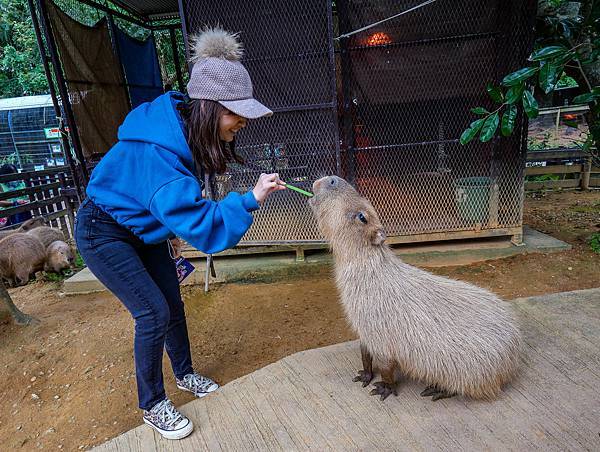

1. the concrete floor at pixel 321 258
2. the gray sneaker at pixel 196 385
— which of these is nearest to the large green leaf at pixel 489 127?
the concrete floor at pixel 321 258

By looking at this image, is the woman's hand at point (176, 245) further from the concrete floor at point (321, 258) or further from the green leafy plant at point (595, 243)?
the green leafy plant at point (595, 243)

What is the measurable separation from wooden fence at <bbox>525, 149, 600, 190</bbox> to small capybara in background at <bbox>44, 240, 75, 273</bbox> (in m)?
7.17

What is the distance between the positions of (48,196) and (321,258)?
16.2ft

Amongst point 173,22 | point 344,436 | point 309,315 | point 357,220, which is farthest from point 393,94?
point 173,22

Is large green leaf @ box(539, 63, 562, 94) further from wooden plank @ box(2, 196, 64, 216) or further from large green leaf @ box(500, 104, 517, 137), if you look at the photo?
wooden plank @ box(2, 196, 64, 216)

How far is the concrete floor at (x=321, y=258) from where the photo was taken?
13.8ft

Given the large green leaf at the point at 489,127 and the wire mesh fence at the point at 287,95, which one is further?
the wire mesh fence at the point at 287,95

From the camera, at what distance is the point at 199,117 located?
154 cm

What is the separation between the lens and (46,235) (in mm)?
5582

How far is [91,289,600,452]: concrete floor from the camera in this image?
4.83 feet

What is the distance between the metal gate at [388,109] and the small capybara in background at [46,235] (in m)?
3.12

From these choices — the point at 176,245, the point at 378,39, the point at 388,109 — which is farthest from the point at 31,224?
the point at 378,39

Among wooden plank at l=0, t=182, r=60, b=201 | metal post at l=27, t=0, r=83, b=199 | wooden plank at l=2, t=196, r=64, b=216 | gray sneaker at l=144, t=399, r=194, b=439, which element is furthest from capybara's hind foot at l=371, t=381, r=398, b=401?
wooden plank at l=2, t=196, r=64, b=216

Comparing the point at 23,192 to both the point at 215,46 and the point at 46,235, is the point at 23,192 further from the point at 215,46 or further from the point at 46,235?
the point at 215,46
